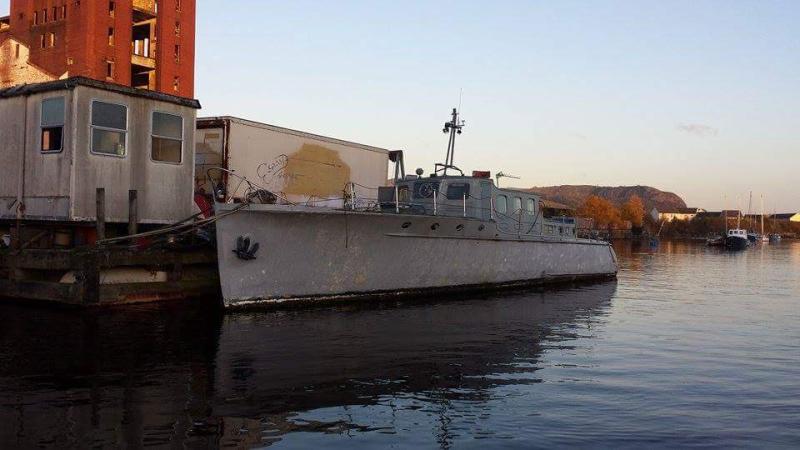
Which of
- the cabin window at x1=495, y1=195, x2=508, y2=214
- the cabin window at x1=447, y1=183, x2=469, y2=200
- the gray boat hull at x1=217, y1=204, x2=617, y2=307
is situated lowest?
the gray boat hull at x1=217, y1=204, x2=617, y2=307

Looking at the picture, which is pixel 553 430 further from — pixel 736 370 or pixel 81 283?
pixel 81 283

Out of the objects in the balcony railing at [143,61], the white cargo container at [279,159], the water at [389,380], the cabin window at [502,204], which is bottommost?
the water at [389,380]

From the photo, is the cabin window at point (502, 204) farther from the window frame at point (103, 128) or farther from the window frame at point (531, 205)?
the window frame at point (103, 128)

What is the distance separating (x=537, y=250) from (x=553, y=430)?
1575 centimetres

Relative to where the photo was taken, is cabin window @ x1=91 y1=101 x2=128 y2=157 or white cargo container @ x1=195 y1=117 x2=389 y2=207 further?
white cargo container @ x1=195 y1=117 x2=389 y2=207

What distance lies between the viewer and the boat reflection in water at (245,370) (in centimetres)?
685

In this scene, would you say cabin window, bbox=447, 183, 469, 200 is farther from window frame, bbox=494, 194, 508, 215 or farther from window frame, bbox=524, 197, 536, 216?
window frame, bbox=524, 197, 536, 216

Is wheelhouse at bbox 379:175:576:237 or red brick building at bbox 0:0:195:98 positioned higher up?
red brick building at bbox 0:0:195:98

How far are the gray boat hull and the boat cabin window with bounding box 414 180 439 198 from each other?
1.90 meters

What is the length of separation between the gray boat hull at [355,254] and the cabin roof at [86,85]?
3540 mm

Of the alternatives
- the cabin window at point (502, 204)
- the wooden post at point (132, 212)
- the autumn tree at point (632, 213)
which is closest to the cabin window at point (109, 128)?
the wooden post at point (132, 212)

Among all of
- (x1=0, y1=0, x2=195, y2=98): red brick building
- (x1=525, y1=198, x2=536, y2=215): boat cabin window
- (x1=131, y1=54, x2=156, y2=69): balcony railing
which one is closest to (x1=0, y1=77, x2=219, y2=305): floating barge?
(x1=525, y1=198, x2=536, y2=215): boat cabin window

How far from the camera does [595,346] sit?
12438mm

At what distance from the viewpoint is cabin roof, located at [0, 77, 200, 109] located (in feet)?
47.3
